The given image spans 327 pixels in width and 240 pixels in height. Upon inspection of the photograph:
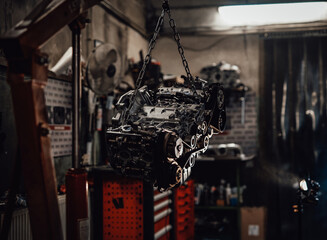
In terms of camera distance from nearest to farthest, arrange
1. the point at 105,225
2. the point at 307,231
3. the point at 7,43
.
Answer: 1. the point at 7,43
2. the point at 105,225
3. the point at 307,231

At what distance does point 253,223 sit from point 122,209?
2.69 meters

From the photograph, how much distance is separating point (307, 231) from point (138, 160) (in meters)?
4.31

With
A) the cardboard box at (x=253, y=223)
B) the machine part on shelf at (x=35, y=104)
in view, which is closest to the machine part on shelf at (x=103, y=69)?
the machine part on shelf at (x=35, y=104)

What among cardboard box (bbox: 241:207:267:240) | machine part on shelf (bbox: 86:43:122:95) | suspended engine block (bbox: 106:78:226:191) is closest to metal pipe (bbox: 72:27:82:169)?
suspended engine block (bbox: 106:78:226:191)

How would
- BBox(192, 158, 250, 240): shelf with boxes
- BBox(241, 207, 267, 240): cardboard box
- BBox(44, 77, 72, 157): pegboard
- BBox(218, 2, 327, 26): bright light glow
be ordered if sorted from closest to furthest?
BBox(44, 77, 72, 157): pegboard, BBox(218, 2, 327, 26): bright light glow, BBox(192, 158, 250, 240): shelf with boxes, BBox(241, 207, 267, 240): cardboard box

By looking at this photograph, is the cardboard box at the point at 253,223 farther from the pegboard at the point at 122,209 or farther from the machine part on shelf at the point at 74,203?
the machine part on shelf at the point at 74,203

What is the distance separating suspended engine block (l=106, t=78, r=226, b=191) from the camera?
1.78 metres

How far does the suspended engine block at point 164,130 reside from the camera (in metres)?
1.78

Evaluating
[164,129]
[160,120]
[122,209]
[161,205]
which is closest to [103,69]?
[122,209]

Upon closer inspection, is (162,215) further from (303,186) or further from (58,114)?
(303,186)

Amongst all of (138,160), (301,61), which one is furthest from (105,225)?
(301,61)

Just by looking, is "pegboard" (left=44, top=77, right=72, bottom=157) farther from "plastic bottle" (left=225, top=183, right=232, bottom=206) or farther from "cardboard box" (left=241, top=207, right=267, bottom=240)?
"cardboard box" (left=241, top=207, right=267, bottom=240)

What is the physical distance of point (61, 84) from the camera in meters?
3.56

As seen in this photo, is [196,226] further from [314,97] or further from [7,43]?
[7,43]
